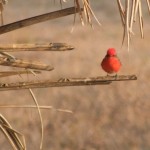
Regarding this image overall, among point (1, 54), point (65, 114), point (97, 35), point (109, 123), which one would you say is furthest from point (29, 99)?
point (1, 54)

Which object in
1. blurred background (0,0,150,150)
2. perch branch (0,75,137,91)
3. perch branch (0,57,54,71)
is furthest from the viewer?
blurred background (0,0,150,150)

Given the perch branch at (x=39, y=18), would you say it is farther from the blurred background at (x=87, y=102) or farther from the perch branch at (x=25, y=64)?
the blurred background at (x=87, y=102)

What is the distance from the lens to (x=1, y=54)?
2434 millimetres

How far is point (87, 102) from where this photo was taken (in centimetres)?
823

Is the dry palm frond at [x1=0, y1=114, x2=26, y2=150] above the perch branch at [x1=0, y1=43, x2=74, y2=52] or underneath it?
underneath

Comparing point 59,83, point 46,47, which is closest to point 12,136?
point 59,83

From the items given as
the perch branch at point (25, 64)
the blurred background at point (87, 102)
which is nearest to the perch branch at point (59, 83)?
the perch branch at point (25, 64)

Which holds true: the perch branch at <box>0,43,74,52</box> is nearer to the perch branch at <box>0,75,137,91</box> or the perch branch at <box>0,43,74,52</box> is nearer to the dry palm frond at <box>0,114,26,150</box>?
the perch branch at <box>0,75,137,91</box>

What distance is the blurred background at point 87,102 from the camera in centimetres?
725

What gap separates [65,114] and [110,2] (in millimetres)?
6659

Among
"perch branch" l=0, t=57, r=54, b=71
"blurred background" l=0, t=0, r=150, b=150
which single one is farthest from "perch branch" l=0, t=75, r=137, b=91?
"blurred background" l=0, t=0, r=150, b=150

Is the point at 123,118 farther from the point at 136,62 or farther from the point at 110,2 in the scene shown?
the point at 110,2

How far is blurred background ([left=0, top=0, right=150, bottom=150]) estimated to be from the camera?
725 cm

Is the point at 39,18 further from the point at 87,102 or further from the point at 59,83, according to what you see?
the point at 87,102
